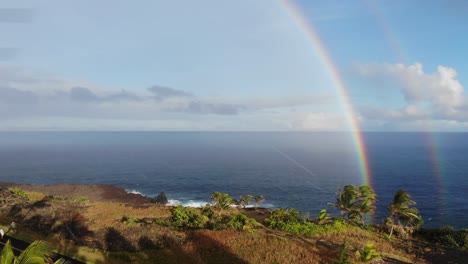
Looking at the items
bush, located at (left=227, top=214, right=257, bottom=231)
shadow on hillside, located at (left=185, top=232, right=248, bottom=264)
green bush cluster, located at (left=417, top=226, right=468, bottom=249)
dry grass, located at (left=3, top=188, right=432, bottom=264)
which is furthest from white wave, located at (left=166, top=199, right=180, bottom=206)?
green bush cluster, located at (left=417, top=226, right=468, bottom=249)

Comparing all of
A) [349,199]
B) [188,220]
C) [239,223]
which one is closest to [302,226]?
[239,223]

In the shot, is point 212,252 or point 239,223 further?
point 239,223

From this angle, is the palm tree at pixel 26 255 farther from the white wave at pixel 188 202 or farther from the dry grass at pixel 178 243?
the white wave at pixel 188 202

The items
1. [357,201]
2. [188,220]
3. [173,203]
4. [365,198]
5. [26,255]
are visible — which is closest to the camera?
[26,255]

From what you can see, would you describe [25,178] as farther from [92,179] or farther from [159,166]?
[159,166]

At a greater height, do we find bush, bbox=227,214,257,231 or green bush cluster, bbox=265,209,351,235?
bush, bbox=227,214,257,231

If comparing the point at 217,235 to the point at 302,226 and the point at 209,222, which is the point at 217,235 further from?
the point at 302,226

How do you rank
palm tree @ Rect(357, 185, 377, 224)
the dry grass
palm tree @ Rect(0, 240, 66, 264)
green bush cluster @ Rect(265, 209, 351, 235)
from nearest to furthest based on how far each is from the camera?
palm tree @ Rect(0, 240, 66, 264) < the dry grass < green bush cluster @ Rect(265, 209, 351, 235) < palm tree @ Rect(357, 185, 377, 224)

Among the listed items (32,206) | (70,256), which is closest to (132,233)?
(70,256)

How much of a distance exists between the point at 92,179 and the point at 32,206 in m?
96.1

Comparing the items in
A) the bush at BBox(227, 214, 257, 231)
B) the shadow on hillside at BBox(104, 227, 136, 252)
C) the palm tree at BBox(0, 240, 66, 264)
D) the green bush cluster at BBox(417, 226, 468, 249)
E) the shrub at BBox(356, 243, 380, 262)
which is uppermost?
the palm tree at BBox(0, 240, 66, 264)

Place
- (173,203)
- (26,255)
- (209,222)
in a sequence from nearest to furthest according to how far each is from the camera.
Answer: (26,255) < (209,222) < (173,203)

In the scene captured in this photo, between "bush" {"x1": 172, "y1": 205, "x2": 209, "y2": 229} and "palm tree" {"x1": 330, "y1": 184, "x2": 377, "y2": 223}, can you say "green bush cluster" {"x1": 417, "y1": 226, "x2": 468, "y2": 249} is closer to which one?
"palm tree" {"x1": 330, "y1": 184, "x2": 377, "y2": 223}

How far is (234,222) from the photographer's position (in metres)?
34.1
